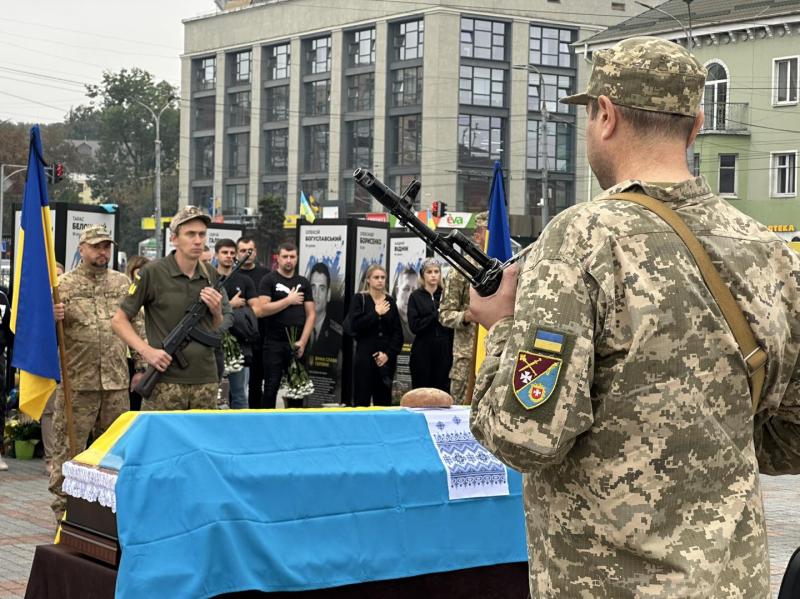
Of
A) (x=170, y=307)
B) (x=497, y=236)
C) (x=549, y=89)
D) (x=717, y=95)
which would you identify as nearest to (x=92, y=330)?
(x=170, y=307)

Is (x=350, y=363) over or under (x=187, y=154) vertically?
under

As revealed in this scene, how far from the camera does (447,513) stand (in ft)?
19.8

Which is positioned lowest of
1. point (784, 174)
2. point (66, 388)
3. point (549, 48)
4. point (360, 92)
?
point (66, 388)

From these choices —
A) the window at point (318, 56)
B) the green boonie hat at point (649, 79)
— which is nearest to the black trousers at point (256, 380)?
the green boonie hat at point (649, 79)

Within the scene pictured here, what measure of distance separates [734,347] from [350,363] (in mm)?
13678

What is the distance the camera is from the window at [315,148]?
90250 millimetres

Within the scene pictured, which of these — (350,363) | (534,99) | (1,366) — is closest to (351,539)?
(1,366)

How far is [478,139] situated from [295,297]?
7032 centimetres

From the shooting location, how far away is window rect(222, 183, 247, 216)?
96750 mm

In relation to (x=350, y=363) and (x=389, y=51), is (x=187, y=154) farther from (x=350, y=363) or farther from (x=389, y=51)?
(x=350, y=363)

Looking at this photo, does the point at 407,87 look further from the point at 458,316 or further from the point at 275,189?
the point at 458,316

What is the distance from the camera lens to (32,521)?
9.20 metres

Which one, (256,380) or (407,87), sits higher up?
A: (407,87)

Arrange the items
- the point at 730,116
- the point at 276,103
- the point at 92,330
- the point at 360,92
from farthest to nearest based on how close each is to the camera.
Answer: the point at 276,103 < the point at 360,92 < the point at 730,116 < the point at 92,330
